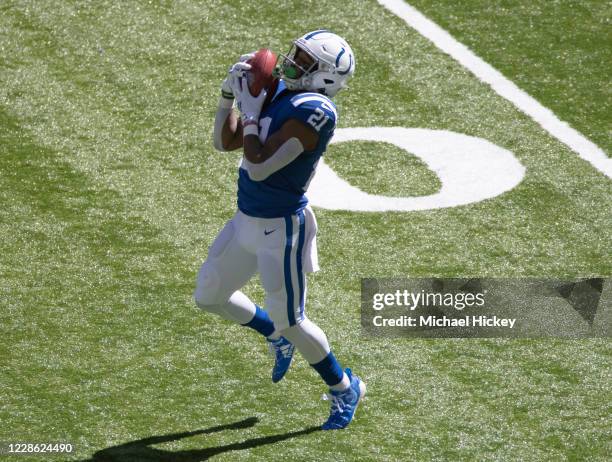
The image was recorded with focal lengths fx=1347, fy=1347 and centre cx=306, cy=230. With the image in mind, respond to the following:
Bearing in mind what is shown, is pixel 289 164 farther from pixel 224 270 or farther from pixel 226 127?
pixel 224 270

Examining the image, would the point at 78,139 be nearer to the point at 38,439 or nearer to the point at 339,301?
the point at 339,301

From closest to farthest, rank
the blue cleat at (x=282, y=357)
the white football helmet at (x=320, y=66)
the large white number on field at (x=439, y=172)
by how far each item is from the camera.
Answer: the white football helmet at (x=320, y=66), the blue cleat at (x=282, y=357), the large white number on field at (x=439, y=172)

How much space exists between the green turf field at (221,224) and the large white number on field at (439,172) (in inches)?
4.9

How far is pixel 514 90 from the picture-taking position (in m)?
11.9

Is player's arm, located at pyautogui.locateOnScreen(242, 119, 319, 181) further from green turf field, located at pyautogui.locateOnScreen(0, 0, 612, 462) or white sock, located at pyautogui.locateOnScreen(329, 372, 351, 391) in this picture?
green turf field, located at pyautogui.locateOnScreen(0, 0, 612, 462)

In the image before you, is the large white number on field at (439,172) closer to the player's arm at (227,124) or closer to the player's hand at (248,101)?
the player's arm at (227,124)

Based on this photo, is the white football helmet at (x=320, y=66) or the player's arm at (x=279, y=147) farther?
the white football helmet at (x=320, y=66)

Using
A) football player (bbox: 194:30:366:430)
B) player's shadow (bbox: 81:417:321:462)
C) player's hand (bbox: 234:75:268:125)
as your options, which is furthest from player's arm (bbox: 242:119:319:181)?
player's shadow (bbox: 81:417:321:462)

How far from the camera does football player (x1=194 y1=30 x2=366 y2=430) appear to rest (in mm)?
7230

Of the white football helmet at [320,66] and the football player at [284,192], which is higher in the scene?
the white football helmet at [320,66]

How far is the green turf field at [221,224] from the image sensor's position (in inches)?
305

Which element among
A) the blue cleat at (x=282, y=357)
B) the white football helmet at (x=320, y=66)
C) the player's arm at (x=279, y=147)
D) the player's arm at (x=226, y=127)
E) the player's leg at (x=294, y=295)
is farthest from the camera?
the blue cleat at (x=282, y=357)

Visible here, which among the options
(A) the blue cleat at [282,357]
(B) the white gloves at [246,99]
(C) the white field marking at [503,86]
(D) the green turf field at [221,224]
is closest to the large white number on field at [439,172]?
(D) the green turf field at [221,224]

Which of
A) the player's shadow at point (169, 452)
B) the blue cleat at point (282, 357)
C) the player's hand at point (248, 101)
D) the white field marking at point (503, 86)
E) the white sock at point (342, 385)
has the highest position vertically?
the player's hand at point (248, 101)
